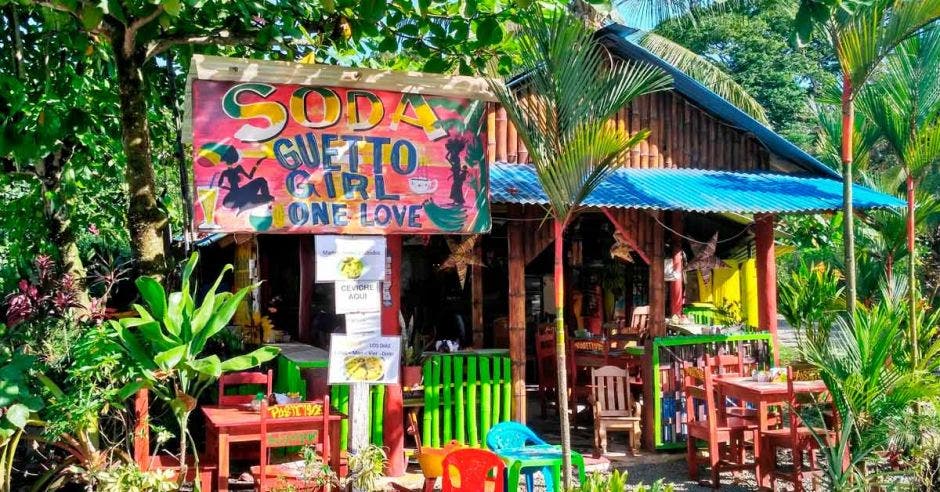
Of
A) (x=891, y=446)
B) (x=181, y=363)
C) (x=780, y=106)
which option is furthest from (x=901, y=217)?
(x=780, y=106)

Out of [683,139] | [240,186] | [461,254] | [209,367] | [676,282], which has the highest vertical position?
[683,139]

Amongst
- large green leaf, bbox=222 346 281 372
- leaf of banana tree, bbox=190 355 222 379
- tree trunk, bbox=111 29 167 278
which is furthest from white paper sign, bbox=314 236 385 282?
tree trunk, bbox=111 29 167 278

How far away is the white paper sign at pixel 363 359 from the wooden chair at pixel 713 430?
2764 mm

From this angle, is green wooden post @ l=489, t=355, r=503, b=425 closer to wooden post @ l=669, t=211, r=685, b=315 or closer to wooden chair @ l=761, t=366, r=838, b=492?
wooden chair @ l=761, t=366, r=838, b=492

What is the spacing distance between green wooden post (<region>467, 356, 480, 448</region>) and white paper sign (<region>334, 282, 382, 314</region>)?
2275 millimetres

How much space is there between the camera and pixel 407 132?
20.6 ft

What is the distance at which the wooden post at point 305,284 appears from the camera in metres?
10.3

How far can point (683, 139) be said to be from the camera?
1002 cm

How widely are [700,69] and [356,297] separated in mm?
12495

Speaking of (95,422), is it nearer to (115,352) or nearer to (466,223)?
(115,352)

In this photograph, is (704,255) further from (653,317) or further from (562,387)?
(562,387)

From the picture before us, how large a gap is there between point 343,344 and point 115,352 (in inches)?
58.8

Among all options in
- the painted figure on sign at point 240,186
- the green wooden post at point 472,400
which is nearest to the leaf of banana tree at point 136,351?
the painted figure on sign at point 240,186

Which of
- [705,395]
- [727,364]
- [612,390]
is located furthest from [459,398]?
[727,364]
